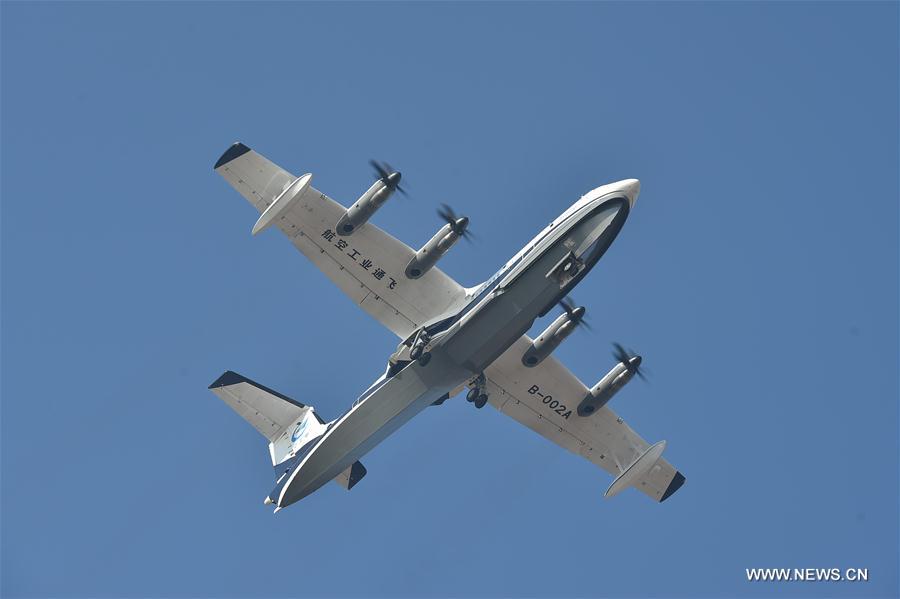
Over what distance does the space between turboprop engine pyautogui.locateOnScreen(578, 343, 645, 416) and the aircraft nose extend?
5.23 meters

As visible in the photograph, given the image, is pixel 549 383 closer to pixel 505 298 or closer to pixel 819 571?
pixel 505 298

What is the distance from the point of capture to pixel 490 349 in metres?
35.8

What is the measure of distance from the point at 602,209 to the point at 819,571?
1315 centimetres

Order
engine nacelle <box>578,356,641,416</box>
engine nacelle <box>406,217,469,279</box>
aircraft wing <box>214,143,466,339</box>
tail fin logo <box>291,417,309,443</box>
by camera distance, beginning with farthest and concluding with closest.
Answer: engine nacelle <box>578,356,641,416</box> → tail fin logo <box>291,417,309,443</box> → aircraft wing <box>214,143,466,339</box> → engine nacelle <box>406,217,469,279</box>

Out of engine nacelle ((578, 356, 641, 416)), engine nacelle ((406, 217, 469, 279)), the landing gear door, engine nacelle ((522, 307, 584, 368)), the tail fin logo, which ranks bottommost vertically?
engine nacelle ((578, 356, 641, 416))

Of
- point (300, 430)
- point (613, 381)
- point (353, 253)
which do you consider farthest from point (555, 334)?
point (300, 430)

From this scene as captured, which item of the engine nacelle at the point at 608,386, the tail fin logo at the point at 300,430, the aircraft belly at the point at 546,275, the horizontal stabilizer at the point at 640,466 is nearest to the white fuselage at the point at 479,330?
the aircraft belly at the point at 546,275

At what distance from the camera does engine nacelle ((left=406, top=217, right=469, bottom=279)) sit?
36.6 meters

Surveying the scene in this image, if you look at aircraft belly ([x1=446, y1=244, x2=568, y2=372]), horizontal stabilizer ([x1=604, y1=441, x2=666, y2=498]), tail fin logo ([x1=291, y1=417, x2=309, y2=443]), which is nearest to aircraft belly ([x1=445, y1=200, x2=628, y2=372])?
aircraft belly ([x1=446, y1=244, x2=568, y2=372])

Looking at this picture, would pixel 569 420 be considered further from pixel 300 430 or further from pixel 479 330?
pixel 300 430

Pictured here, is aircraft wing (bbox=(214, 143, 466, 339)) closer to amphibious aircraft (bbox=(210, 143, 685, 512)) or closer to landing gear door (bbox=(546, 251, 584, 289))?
amphibious aircraft (bbox=(210, 143, 685, 512))

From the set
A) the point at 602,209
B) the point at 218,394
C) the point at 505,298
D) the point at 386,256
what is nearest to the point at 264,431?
the point at 218,394

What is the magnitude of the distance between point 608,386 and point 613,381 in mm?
276

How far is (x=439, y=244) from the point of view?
122ft
